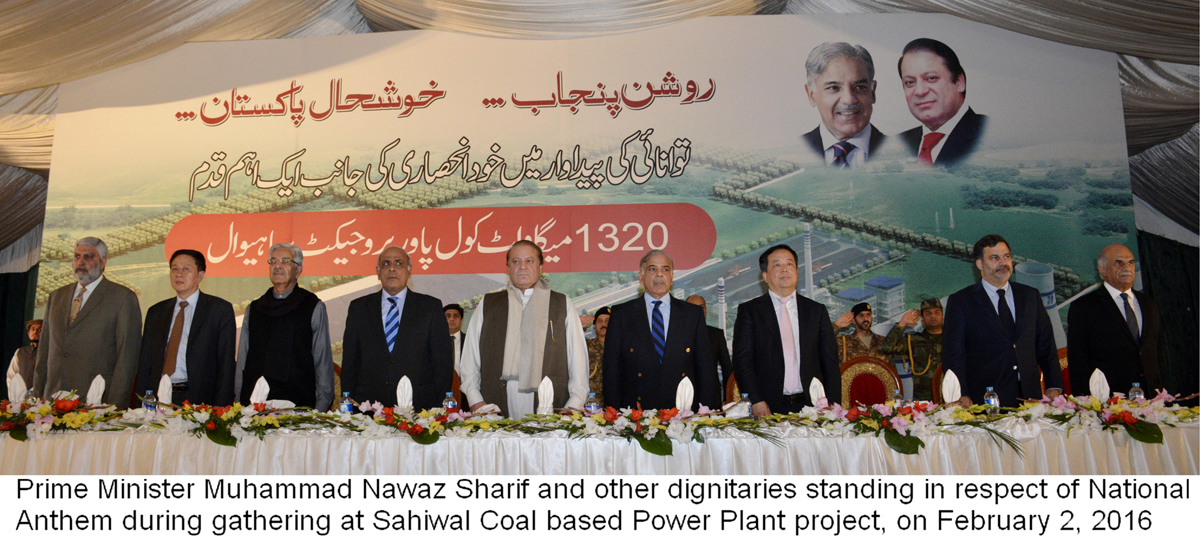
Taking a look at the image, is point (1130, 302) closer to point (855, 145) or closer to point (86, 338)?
point (855, 145)

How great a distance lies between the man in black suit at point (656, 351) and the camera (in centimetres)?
333

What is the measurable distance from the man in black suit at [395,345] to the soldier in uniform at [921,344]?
133 inches

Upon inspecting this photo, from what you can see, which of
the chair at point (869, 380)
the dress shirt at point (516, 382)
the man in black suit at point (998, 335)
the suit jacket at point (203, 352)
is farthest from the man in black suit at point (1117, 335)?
the suit jacket at point (203, 352)

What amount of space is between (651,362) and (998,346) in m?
1.61

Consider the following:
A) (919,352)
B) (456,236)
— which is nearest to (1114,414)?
(919,352)

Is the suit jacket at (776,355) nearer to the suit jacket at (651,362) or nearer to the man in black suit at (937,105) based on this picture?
the suit jacket at (651,362)

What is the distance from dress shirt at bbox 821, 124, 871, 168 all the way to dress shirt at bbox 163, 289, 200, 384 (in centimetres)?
425

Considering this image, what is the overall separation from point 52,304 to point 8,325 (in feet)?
18.7

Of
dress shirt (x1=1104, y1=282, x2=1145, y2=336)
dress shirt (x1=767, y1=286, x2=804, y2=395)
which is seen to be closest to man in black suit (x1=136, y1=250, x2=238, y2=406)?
dress shirt (x1=767, y1=286, x2=804, y2=395)

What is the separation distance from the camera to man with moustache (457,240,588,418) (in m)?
3.25

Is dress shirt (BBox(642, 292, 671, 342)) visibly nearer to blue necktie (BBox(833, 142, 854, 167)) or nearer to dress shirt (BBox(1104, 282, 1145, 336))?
dress shirt (BBox(1104, 282, 1145, 336))

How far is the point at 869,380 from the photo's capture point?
370 centimetres

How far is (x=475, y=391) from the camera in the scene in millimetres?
3131

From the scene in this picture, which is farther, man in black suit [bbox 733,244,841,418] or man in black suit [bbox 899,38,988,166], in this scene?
man in black suit [bbox 899,38,988,166]
